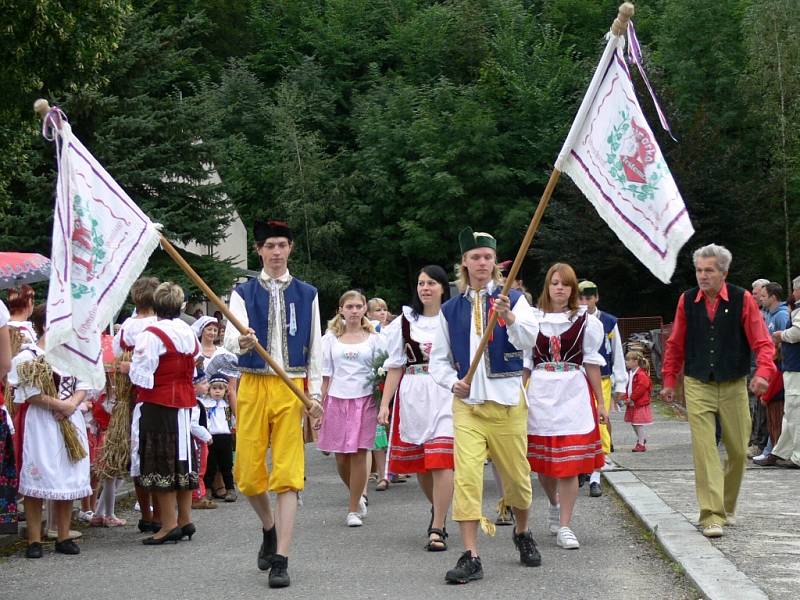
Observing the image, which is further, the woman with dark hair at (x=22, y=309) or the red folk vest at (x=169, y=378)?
the red folk vest at (x=169, y=378)

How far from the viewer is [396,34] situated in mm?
56062

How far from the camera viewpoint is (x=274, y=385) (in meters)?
7.63

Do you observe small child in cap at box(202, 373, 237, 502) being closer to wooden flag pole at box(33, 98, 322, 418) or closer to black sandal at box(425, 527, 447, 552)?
black sandal at box(425, 527, 447, 552)

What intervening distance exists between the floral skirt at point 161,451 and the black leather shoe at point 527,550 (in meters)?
2.77

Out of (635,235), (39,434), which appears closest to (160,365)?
(39,434)

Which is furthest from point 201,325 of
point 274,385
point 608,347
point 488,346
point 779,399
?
point 779,399

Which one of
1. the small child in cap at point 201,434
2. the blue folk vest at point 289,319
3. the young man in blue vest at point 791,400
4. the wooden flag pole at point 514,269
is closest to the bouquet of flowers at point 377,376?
the small child in cap at point 201,434

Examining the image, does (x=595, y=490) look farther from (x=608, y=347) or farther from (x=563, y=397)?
(x=563, y=397)

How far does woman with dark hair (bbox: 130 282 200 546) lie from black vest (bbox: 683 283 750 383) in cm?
367

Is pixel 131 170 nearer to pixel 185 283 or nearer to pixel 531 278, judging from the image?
pixel 185 283

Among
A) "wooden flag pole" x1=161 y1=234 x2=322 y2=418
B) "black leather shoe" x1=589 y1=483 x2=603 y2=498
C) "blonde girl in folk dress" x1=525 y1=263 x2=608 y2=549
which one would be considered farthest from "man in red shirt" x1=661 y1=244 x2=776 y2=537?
"wooden flag pole" x1=161 y1=234 x2=322 y2=418

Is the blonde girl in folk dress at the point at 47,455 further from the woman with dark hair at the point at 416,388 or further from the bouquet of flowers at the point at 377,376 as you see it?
the bouquet of flowers at the point at 377,376

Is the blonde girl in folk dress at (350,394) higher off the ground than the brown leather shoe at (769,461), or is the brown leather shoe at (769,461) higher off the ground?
the blonde girl in folk dress at (350,394)

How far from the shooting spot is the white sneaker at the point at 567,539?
8391 mm
